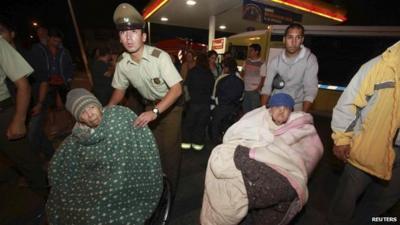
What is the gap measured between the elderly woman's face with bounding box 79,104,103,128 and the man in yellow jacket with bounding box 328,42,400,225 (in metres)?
2.04

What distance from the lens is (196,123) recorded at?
15.2ft

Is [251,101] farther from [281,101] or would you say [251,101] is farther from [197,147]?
[281,101]

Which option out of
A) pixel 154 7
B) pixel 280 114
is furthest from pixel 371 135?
pixel 154 7

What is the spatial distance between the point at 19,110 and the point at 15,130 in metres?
0.19

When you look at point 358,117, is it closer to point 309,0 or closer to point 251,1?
point 251,1

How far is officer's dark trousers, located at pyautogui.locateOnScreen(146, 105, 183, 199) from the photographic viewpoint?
2.64 m

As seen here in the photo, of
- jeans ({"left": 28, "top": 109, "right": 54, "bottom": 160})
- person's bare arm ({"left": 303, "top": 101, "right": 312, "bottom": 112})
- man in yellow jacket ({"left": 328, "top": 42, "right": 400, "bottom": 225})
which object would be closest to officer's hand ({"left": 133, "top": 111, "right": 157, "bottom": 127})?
man in yellow jacket ({"left": 328, "top": 42, "right": 400, "bottom": 225})

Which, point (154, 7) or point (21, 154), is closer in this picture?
point (21, 154)

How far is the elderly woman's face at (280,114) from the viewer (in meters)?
2.04

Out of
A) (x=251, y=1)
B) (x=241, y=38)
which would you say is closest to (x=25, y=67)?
(x=251, y=1)

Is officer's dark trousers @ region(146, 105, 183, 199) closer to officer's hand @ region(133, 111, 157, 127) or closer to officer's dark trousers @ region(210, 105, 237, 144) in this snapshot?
officer's hand @ region(133, 111, 157, 127)

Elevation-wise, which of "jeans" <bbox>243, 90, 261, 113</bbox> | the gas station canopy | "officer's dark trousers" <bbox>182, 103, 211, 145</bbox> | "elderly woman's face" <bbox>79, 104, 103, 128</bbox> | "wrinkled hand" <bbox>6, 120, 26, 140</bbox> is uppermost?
the gas station canopy

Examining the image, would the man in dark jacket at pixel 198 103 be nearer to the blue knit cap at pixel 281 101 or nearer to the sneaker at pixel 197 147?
the sneaker at pixel 197 147

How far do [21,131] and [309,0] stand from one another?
33.3 feet
